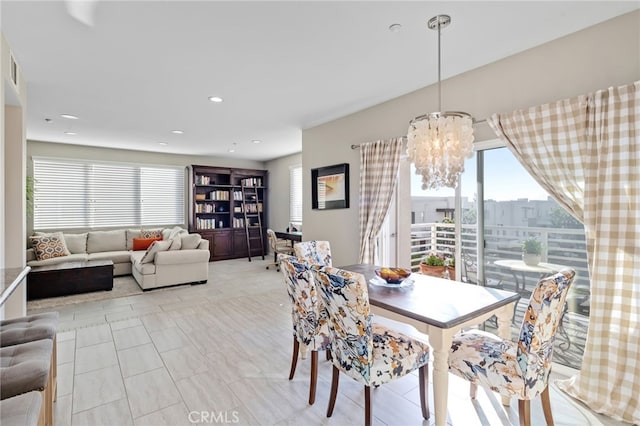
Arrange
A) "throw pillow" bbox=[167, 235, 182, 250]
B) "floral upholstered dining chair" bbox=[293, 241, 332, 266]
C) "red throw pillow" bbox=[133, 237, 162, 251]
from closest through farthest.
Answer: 1. "floral upholstered dining chair" bbox=[293, 241, 332, 266]
2. "throw pillow" bbox=[167, 235, 182, 250]
3. "red throw pillow" bbox=[133, 237, 162, 251]

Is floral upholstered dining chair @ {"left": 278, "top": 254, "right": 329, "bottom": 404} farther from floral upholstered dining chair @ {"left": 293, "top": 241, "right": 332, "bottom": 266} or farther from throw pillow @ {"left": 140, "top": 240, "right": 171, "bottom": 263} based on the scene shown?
throw pillow @ {"left": 140, "top": 240, "right": 171, "bottom": 263}

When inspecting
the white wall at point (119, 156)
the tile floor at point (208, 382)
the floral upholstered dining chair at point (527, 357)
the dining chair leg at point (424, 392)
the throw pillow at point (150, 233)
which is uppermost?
the white wall at point (119, 156)

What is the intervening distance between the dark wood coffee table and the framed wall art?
348cm

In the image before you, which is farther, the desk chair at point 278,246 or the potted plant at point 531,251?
the desk chair at point 278,246

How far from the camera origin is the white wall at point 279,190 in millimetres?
7898

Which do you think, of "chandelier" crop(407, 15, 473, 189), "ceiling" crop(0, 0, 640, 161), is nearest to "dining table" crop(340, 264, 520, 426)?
"chandelier" crop(407, 15, 473, 189)

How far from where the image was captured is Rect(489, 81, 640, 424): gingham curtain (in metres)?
1.97

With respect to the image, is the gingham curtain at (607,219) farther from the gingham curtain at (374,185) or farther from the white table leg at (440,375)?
the gingham curtain at (374,185)

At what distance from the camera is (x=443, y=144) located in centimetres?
206

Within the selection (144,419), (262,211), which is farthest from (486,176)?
(262,211)

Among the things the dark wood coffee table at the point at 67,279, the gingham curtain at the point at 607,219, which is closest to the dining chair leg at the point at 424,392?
the gingham curtain at the point at 607,219

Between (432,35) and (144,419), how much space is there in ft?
10.8

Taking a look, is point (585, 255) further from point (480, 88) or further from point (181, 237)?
point (181, 237)

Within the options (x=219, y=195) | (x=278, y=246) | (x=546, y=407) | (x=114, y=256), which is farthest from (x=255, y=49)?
(x=219, y=195)
